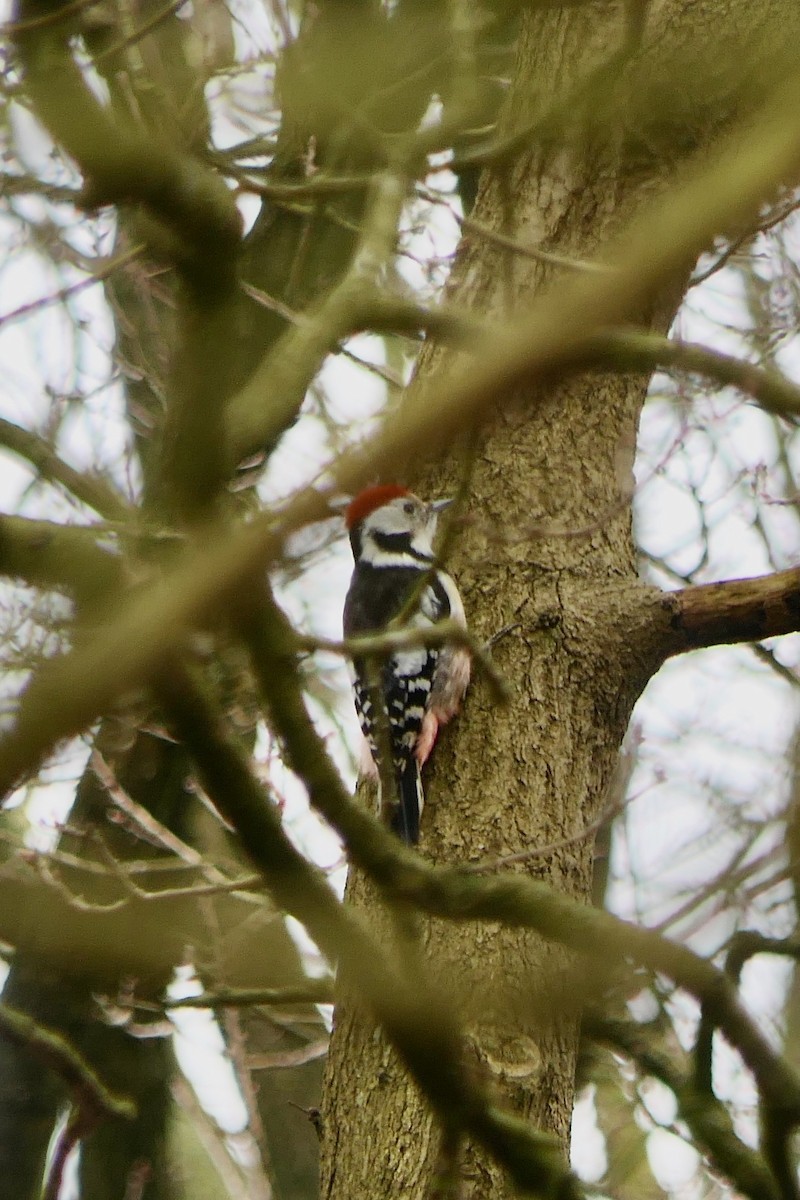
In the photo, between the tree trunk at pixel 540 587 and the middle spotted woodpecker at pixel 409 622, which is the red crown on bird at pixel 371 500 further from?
the tree trunk at pixel 540 587

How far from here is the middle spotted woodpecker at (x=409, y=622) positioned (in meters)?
3.54

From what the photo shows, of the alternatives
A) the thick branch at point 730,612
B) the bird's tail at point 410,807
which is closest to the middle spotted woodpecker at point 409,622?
the bird's tail at point 410,807

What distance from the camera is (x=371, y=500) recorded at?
4613 millimetres

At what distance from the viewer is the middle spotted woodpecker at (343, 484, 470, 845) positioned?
3543 millimetres

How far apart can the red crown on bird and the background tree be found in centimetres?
23

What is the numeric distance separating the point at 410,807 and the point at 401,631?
51.4 inches

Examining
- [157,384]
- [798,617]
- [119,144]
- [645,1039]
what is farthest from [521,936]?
[157,384]

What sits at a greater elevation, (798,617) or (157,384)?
(157,384)

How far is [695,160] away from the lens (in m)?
3.87

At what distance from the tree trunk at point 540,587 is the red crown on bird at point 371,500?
23 centimetres

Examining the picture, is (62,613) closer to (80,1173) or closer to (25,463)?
(25,463)

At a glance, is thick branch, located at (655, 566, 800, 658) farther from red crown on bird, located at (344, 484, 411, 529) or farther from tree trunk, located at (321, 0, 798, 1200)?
red crown on bird, located at (344, 484, 411, 529)

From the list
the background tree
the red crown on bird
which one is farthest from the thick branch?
the red crown on bird

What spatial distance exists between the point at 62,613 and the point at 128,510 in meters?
0.88
